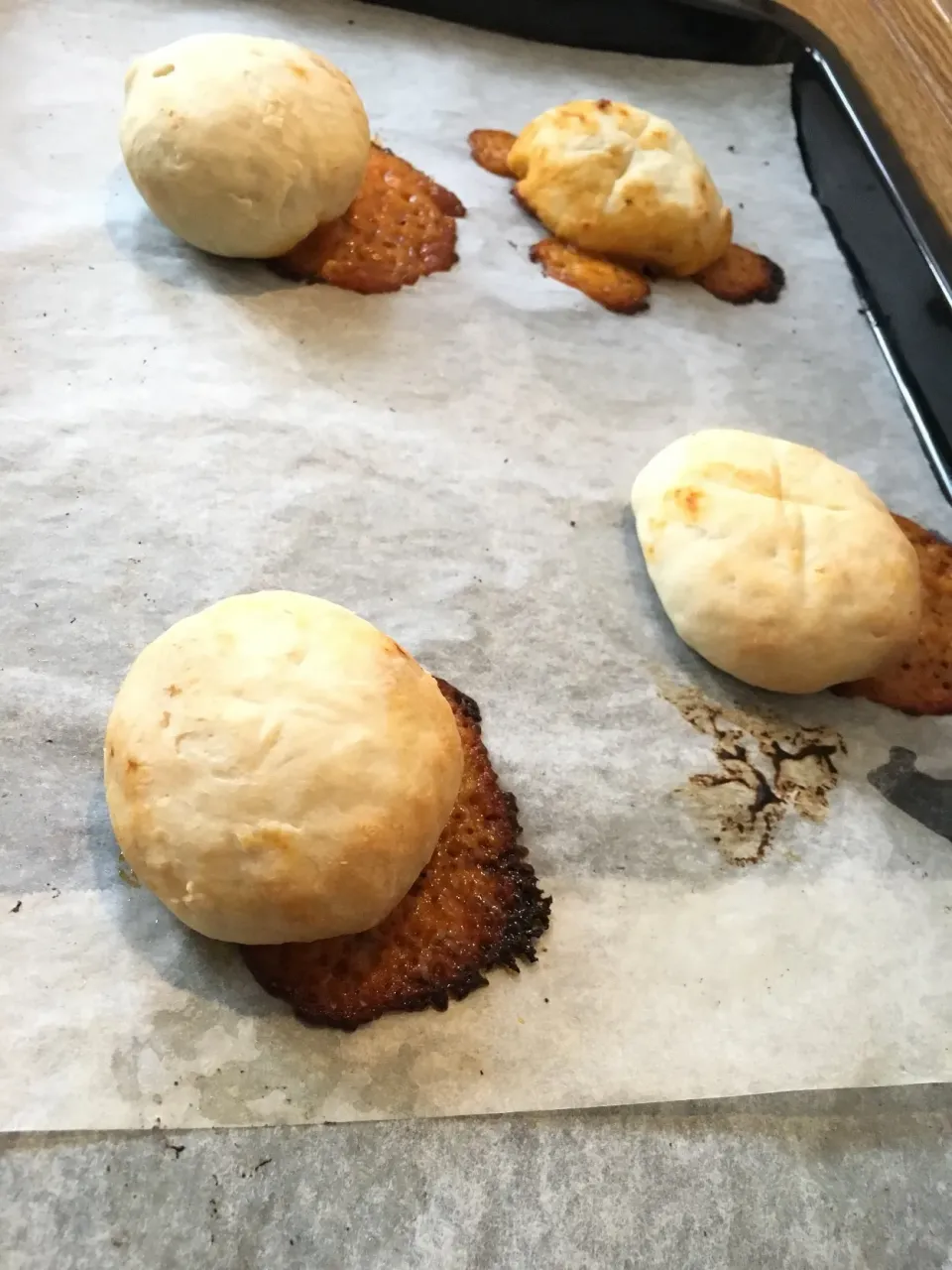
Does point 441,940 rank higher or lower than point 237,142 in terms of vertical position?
lower

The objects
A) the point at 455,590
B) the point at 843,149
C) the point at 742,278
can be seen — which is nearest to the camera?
the point at 455,590

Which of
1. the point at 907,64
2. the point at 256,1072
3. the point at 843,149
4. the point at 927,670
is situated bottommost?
the point at 256,1072

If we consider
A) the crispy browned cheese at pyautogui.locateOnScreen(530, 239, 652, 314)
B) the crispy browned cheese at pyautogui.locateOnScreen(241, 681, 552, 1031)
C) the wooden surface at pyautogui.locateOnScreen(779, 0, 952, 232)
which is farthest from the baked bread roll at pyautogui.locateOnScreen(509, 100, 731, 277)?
the crispy browned cheese at pyautogui.locateOnScreen(241, 681, 552, 1031)

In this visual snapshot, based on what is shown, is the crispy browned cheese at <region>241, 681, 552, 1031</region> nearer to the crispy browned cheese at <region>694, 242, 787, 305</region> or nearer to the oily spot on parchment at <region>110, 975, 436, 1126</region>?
the oily spot on parchment at <region>110, 975, 436, 1126</region>

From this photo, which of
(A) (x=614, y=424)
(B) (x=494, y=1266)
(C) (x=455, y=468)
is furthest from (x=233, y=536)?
(B) (x=494, y=1266)

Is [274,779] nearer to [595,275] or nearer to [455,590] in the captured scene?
[455,590]

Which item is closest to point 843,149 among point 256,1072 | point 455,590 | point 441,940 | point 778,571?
point 778,571

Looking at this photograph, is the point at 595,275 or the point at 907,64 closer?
the point at 595,275
